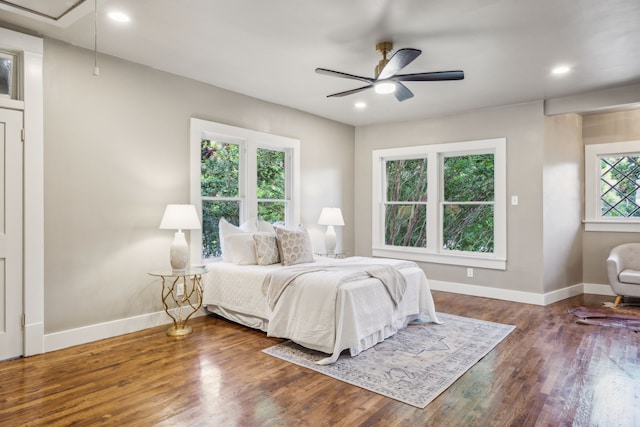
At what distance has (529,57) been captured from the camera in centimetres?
357

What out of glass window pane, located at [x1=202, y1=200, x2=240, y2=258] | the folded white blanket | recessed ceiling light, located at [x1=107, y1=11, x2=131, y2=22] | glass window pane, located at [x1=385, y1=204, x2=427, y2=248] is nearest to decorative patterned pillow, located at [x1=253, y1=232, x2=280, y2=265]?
the folded white blanket

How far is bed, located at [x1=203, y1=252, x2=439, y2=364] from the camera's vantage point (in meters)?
3.09

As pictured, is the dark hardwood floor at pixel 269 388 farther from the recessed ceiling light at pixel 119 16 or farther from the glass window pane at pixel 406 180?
the glass window pane at pixel 406 180

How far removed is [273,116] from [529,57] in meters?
3.00

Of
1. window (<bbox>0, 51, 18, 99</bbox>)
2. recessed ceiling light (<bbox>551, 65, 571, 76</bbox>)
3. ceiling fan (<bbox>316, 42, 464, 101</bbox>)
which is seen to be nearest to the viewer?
ceiling fan (<bbox>316, 42, 464, 101</bbox>)

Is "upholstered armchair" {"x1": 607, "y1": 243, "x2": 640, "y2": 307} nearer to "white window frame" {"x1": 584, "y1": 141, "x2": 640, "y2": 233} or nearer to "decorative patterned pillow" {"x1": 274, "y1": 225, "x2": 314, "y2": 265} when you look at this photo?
"white window frame" {"x1": 584, "y1": 141, "x2": 640, "y2": 233}

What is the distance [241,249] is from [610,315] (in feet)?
13.7

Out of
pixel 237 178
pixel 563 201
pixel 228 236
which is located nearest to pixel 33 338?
pixel 228 236

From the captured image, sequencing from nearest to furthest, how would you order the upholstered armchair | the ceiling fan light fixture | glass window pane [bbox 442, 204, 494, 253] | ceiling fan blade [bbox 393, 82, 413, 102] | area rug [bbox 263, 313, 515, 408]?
area rug [bbox 263, 313, 515, 408] → the ceiling fan light fixture → ceiling fan blade [bbox 393, 82, 413, 102] → the upholstered armchair → glass window pane [bbox 442, 204, 494, 253]

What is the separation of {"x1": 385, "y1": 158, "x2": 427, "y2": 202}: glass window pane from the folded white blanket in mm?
2650

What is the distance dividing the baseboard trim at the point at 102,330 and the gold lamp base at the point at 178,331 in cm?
29

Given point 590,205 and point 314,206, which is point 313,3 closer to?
point 314,206

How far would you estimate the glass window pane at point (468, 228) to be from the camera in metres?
5.50

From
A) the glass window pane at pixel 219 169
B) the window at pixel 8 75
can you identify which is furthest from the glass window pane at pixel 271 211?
the window at pixel 8 75
